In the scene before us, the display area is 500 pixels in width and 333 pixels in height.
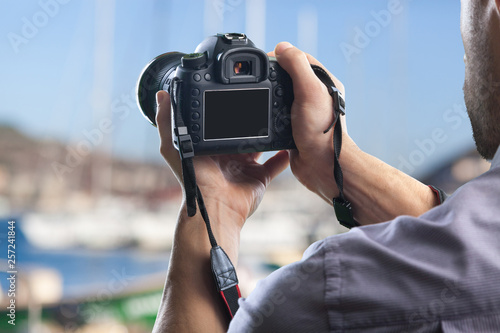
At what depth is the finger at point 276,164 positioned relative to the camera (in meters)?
0.74

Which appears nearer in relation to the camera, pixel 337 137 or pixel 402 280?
pixel 402 280

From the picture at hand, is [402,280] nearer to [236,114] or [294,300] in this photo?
[294,300]

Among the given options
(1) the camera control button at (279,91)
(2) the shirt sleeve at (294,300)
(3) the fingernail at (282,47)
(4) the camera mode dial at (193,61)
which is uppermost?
(3) the fingernail at (282,47)

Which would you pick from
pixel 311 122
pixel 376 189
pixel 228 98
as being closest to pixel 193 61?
pixel 228 98

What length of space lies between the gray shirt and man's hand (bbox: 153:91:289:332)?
0.63 ft

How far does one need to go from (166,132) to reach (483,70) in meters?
0.34

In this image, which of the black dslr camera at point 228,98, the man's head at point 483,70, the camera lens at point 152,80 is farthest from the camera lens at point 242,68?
the man's head at point 483,70

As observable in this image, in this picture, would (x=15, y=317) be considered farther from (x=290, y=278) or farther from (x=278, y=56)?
(x=290, y=278)

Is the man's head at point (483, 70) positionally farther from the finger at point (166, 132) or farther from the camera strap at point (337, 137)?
the finger at point (166, 132)

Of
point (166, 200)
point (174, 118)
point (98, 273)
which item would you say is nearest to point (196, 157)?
point (174, 118)

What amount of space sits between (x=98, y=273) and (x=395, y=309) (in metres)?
3.59

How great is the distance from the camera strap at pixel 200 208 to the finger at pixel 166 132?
15 mm

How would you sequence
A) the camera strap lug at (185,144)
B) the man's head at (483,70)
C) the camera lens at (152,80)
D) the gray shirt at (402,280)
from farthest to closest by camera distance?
the camera lens at (152,80) → the camera strap lug at (185,144) → the man's head at (483,70) → the gray shirt at (402,280)

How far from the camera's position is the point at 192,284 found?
57 cm
